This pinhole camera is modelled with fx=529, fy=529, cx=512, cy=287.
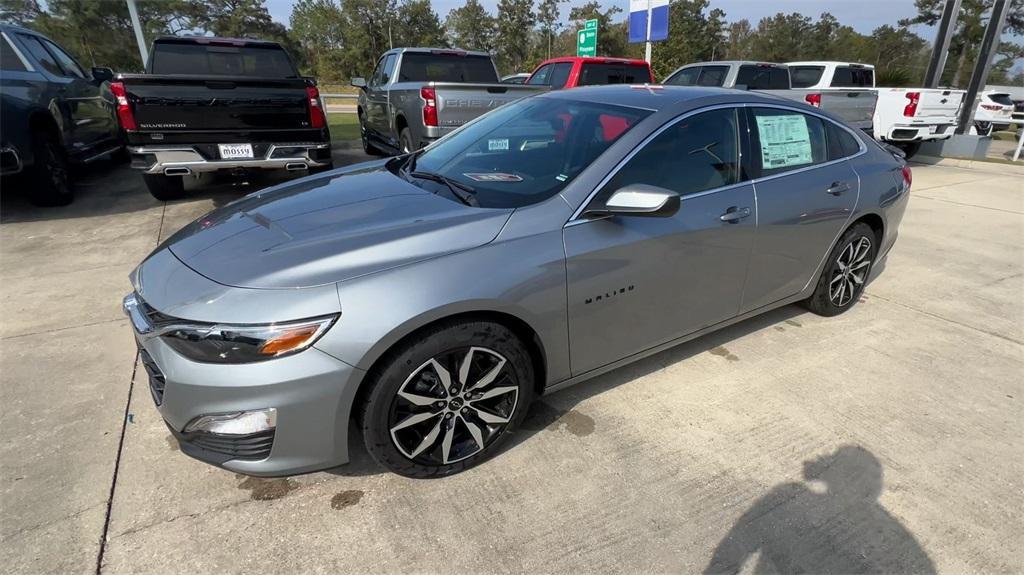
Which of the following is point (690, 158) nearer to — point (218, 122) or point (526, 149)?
point (526, 149)

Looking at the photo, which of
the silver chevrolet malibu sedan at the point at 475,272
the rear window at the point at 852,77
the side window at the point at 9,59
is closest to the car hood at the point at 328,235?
the silver chevrolet malibu sedan at the point at 475,272

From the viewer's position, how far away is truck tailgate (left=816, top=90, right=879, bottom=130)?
8641mm

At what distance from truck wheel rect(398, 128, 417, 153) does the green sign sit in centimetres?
1466

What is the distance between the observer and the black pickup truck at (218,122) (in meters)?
5.18

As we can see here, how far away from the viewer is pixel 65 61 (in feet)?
23.9

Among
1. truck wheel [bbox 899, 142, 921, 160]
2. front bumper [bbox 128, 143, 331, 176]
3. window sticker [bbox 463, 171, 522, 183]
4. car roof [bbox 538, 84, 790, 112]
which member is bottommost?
truck wheel [bbox 899, 142, 921, 160]

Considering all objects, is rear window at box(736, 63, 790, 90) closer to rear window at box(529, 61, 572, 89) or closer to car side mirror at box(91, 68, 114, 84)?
rear window at box(529, 61, 572, 89)

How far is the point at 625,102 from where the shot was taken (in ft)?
9.26

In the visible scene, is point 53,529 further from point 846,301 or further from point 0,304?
point 846,301

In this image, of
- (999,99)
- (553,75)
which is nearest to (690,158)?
(553,75)

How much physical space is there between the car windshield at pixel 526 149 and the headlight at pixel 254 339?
90 centimetres

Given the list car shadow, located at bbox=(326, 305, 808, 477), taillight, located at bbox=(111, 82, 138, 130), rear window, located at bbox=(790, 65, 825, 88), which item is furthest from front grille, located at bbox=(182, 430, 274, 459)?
rear window, located at bbox=(790, 65, 825, 88)

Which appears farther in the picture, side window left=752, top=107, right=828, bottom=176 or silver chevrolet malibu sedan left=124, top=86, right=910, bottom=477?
side window left=752, top=107, right=828, bottom=176

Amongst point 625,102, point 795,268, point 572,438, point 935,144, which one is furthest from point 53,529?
Result: point 935,144
